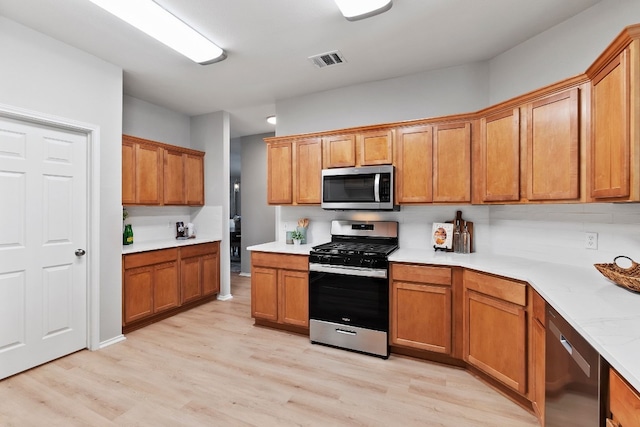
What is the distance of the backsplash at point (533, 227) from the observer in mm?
2021

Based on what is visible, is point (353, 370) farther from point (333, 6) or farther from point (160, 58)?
point (160, 58)

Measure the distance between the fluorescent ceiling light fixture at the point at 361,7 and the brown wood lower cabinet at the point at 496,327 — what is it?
2.09 metres

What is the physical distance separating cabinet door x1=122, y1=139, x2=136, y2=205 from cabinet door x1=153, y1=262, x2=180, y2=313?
0.89 m

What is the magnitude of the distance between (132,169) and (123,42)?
4.85 feet

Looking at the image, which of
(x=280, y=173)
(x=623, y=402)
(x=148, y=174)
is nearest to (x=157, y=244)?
(x=148, y=174)

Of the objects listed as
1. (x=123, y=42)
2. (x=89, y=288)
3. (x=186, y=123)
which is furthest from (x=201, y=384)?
(x=186, y=123)

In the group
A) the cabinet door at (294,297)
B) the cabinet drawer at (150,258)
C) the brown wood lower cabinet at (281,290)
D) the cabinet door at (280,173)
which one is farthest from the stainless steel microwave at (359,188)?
the cabinet drawer at (150,258)

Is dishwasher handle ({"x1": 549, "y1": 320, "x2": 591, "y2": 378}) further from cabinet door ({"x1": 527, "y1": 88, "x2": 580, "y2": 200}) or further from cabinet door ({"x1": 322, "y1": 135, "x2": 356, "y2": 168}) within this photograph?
cabinet door ({"x1": 322, "y1": 135, "x2": 356, "y2": 168})

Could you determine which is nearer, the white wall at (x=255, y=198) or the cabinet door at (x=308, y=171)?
the cabinet door at (x=308, y=171)

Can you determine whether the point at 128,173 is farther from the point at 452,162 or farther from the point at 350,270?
the point at 452,162

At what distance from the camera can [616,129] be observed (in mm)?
1631

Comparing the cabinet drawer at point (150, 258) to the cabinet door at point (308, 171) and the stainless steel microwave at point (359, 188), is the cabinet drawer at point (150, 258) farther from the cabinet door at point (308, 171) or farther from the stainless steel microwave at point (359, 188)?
the stainless steel microwave at point (359, 188)

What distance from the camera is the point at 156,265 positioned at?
11.7 ft

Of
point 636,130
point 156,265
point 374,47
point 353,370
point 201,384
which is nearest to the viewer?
point 636,130
